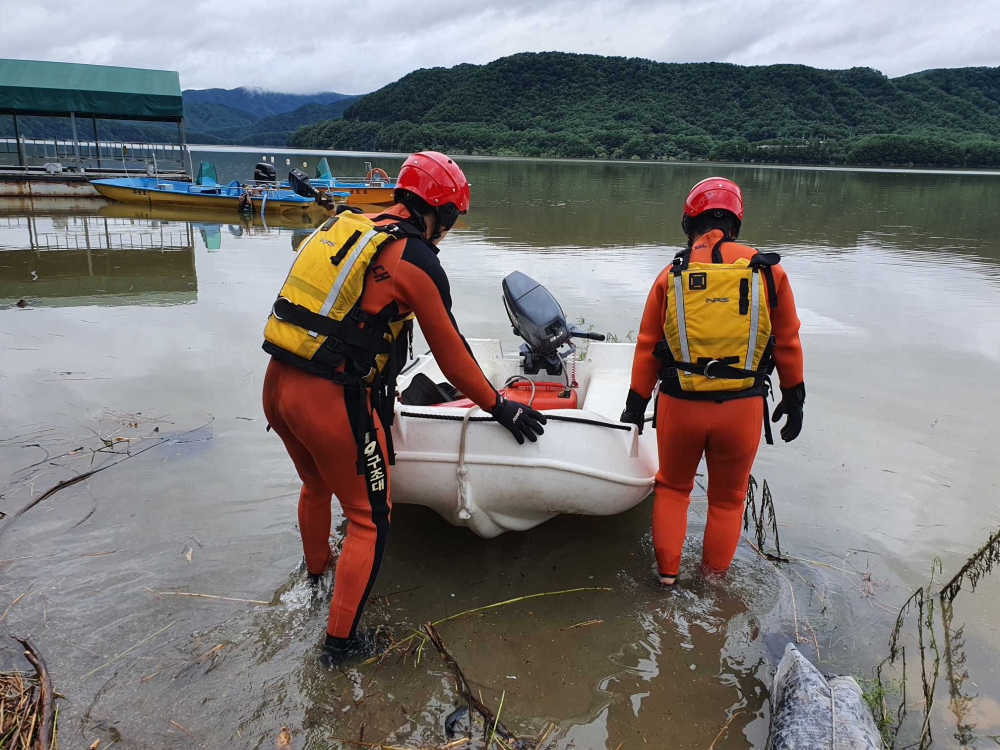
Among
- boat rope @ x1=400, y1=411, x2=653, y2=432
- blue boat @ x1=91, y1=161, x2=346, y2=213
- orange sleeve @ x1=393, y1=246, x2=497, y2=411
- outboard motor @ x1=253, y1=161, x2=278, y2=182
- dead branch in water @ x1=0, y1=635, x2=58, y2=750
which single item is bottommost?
dead branch in water @ x1=0, y1=635, x2=58, y2=750

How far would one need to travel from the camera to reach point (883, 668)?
2.73 meters

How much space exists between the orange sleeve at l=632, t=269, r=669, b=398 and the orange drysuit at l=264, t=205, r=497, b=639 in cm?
79

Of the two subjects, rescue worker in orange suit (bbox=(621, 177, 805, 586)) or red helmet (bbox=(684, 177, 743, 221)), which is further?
red helmet (bbox=(684, 177, 743, 221))

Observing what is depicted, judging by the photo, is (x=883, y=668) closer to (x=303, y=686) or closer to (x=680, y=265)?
(x=680, y=265)

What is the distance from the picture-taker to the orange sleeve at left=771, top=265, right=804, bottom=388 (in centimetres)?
283

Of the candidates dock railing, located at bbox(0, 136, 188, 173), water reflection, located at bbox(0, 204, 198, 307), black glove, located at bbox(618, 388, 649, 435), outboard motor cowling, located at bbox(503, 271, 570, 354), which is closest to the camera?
black glove, located at bbox(618, 388, 649, 435)

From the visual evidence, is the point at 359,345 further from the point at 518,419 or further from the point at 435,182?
the point at 518,419

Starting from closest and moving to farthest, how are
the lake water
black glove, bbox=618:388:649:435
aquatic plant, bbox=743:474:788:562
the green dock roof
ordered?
the lake water, black glove, bbox=618:388:649:435, aquatic plant, bbox=743:474:788:562, the green dock roof

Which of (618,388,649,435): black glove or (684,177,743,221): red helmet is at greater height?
(684,177,743,221): red helmet

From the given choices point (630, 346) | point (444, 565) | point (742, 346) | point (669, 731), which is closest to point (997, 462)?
point (630, 346)

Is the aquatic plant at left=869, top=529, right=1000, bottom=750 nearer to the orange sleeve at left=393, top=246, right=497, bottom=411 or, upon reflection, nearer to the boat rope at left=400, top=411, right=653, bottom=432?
the boat rope at left=400, top=411, right=653, bottom=432

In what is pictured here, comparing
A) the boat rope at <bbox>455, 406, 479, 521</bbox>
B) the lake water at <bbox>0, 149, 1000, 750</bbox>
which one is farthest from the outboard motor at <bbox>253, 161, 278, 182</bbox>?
the boat rope at <bbox>455, 406, 479, 521</bbox>

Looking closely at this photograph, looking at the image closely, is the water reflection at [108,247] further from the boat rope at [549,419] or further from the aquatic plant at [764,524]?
the aquatic plant at [764,524]

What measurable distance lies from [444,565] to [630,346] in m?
2.30
